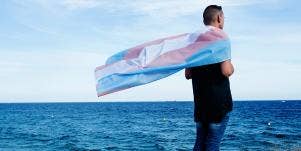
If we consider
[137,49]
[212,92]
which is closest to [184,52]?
[212,92]

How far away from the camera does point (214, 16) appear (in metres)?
5.10

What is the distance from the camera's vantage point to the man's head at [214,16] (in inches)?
200

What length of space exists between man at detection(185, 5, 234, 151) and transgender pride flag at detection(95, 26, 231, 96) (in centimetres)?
9

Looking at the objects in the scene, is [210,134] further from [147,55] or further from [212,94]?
[147,55]

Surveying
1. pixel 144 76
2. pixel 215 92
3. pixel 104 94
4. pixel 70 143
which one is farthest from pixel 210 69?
pixel 70 143

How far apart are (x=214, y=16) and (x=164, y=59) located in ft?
2.43

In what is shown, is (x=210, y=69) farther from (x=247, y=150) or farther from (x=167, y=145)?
(x=167, y=145)

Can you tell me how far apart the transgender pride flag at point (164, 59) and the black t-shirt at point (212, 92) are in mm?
107

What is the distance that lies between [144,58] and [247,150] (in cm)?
Result: 3152

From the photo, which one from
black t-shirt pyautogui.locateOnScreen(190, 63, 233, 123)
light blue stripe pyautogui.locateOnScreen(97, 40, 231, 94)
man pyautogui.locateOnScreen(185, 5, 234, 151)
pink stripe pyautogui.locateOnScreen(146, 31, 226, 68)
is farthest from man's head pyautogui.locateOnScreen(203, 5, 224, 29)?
black t-shirt pyautogui.locateOnScreen(190, 63, 233, 123)

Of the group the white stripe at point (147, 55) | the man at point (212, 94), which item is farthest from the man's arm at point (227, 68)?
the white stripe at point (147, 55)

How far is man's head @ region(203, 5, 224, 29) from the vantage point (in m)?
5.07

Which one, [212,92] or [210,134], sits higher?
[212,92]

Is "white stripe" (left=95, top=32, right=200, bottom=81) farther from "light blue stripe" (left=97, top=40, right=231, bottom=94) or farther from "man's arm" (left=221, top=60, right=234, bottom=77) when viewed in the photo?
"man's arm" (left=221, top=60, right=234, bottom=77)
